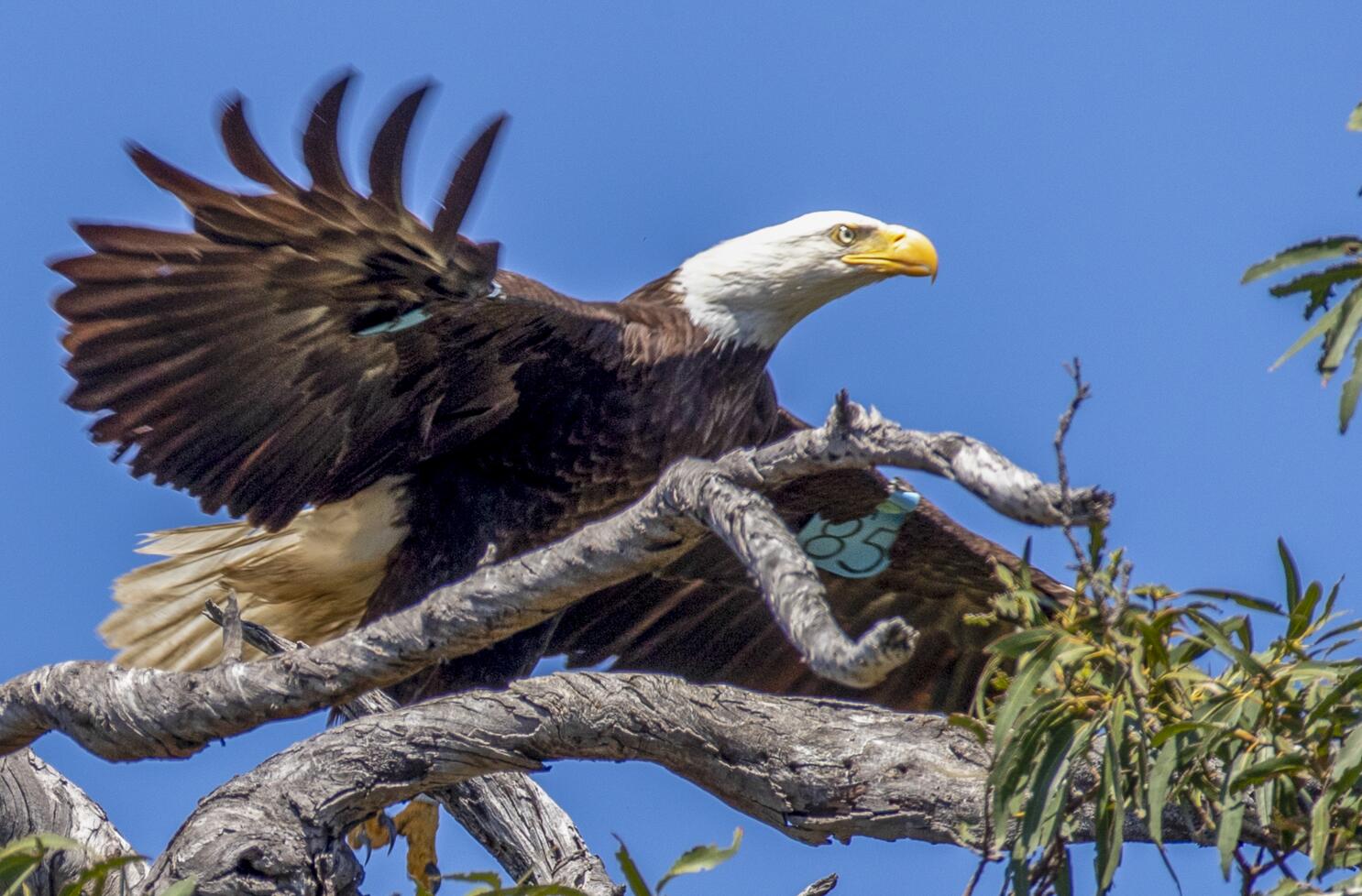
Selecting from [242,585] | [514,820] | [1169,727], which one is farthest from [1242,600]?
[242,585]

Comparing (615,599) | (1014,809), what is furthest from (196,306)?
(1014,809)

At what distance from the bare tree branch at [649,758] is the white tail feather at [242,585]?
170 cm

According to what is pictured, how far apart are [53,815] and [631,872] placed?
5.18ft

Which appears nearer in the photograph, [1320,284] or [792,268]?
[1320,284]

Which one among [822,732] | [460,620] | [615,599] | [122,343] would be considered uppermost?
[122,343]

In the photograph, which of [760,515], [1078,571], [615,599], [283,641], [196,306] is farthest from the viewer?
[615,599]

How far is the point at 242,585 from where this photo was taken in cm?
496

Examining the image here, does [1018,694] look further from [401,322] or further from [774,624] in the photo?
[774,624]

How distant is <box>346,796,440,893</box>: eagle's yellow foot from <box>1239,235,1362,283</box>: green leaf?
2.68 meters

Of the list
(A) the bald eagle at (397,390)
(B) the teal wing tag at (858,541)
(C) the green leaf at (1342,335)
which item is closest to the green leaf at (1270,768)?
(C) the green leaf at (1342,335)

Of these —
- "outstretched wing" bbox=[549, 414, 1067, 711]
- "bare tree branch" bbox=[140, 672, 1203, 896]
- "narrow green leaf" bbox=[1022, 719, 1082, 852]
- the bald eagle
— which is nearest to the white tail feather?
the bald eagle

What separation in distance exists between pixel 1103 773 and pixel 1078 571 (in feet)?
1.41

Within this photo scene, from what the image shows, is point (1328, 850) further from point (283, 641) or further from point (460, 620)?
point (283, 641)

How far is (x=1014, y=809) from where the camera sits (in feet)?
8.52
